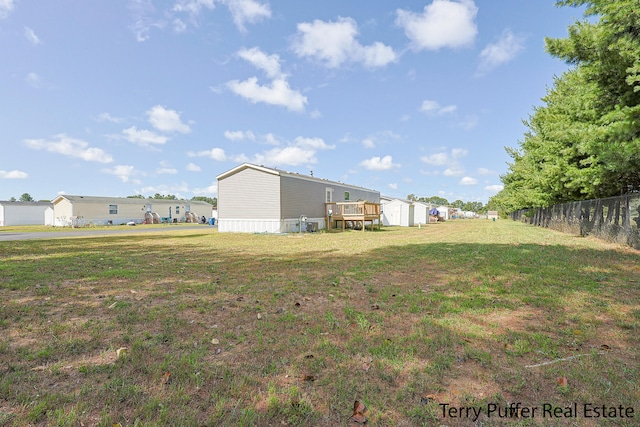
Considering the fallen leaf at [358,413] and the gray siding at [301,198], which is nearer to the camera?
the fallen leaf at [358,413]

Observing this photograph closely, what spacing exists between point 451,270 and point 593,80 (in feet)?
22.2

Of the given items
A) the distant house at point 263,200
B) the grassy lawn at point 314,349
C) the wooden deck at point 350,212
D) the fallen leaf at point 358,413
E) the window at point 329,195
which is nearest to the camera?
the fallen leaf at point 358,413

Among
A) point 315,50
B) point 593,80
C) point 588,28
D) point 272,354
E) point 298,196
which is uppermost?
point 315,50

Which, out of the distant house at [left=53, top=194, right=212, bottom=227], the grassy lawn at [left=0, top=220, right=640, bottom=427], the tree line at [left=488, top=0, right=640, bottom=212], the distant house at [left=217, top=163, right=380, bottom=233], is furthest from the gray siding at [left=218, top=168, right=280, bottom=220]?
the distant house at [left=53, top=194, right=212, bottom=227]

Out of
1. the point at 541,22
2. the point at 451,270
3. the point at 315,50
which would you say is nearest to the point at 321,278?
the point at 451,270

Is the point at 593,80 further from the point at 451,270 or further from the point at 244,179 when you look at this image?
the point at 244,179

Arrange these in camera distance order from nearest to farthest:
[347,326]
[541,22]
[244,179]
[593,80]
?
[347,326] → [593,80] → [541,22] → [244,179]

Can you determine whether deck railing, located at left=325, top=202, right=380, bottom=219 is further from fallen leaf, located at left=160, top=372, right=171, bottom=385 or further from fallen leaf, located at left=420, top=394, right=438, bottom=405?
fallen leaf, located at left=160, top=372, right=171, bottom=385

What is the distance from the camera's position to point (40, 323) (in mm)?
3570

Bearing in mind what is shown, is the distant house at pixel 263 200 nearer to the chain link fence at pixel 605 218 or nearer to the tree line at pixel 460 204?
the chain link fence at pixel 605 218

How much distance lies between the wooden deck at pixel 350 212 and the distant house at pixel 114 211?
28.0 meters

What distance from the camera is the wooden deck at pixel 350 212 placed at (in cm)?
2100

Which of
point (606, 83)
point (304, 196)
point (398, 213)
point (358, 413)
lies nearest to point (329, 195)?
point (304, 196)

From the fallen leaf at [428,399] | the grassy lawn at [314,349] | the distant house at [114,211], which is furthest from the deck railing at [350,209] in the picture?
the distant house at [114,211]
